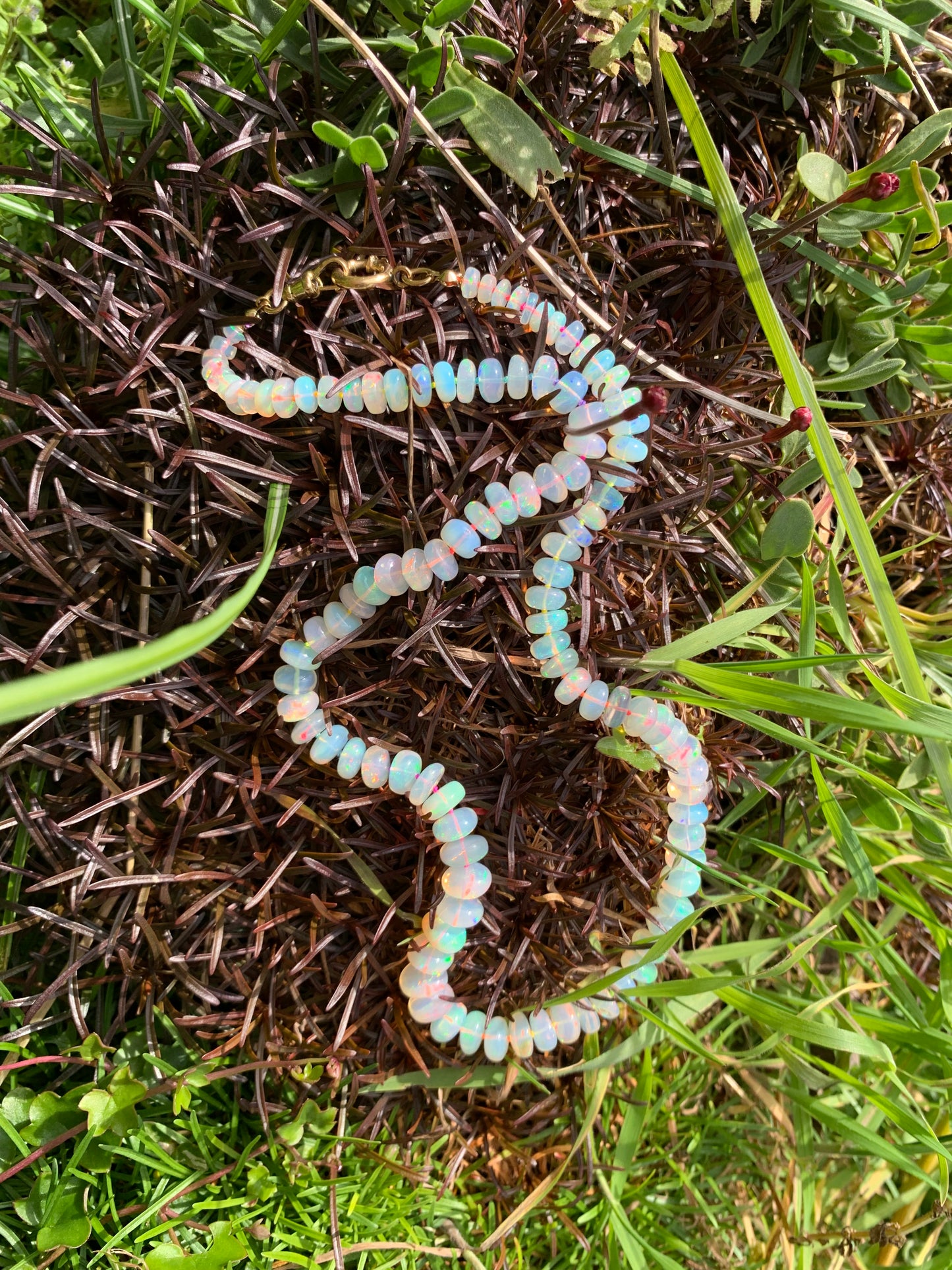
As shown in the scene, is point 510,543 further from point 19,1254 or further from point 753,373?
point 19,1254

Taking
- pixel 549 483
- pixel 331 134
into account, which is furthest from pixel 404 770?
pixel 331 134

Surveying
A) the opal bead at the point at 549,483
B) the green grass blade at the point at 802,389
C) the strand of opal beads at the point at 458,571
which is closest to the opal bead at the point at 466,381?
the strand of opal beads at the point at 458,571

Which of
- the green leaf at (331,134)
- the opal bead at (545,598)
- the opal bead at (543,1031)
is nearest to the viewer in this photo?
the green leaf at (331,134)

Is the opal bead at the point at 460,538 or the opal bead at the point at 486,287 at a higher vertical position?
the opal bead at the point at 486,287

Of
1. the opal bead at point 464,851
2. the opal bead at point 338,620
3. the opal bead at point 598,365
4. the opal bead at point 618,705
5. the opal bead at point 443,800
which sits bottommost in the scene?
the opal bead at point 464,851

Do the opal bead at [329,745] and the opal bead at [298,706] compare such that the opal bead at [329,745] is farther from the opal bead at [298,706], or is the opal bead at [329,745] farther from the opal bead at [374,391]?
the opal bead at [374,391]
